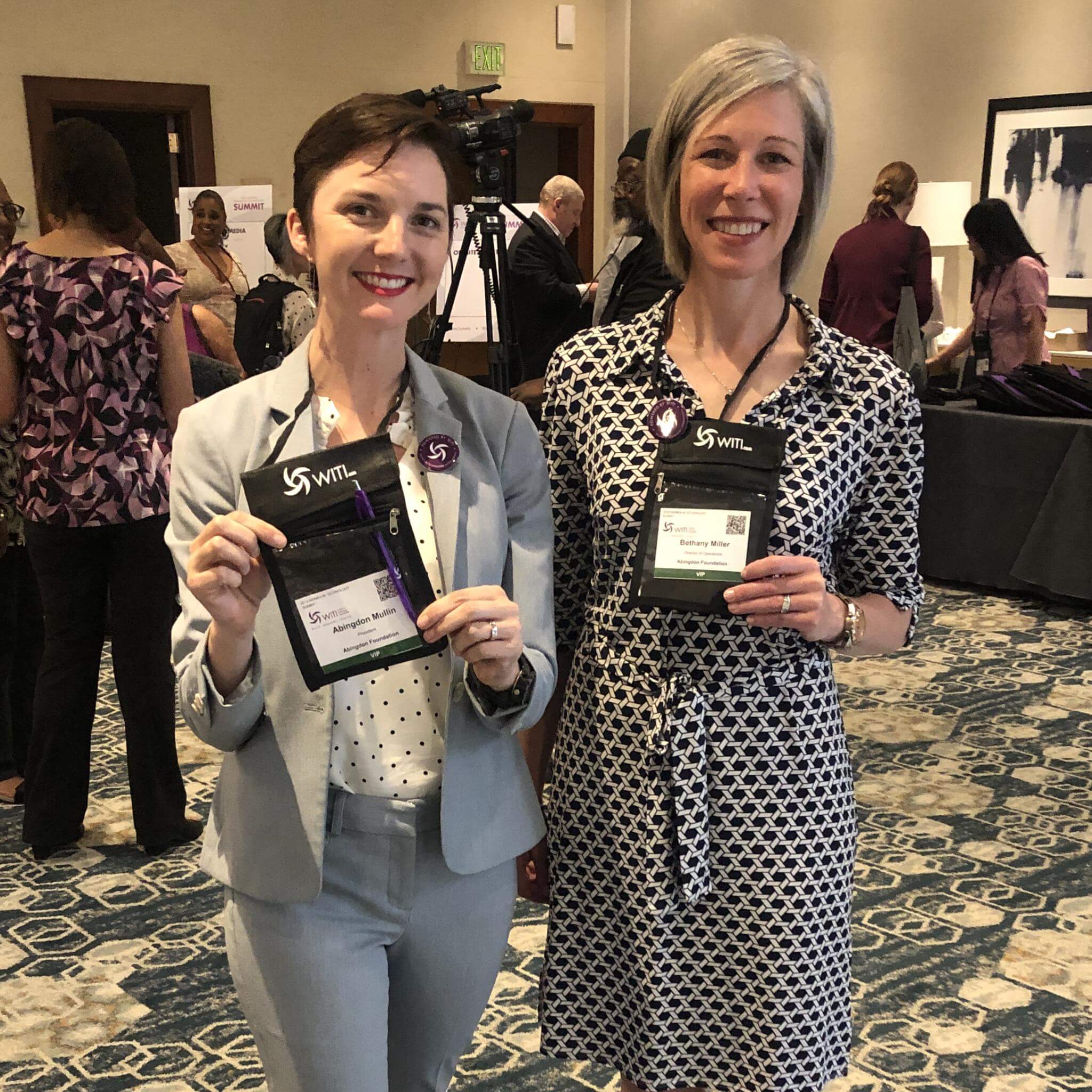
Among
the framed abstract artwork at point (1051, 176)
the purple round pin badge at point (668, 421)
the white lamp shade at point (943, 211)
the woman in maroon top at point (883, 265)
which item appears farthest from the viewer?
the white lamp shade at point (943, 211)

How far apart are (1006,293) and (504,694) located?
17.3 feet

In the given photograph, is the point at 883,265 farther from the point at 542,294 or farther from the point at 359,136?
the point at 359,136

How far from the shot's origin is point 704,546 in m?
1.28

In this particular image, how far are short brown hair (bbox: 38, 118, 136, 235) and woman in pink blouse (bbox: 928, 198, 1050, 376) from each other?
13.9 ft

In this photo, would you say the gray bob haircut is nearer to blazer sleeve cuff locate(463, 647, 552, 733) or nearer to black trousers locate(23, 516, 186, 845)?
blazer sleeve cuff locate(463, 647, 552, 733)

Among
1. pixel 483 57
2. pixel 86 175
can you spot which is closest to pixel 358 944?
pixel 86 175

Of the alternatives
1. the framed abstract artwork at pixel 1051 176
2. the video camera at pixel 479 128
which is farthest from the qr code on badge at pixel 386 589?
the framed abstract artwork at pixel 1051 176

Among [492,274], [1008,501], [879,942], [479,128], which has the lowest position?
[879,942]

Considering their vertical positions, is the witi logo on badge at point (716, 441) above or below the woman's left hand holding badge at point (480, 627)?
above

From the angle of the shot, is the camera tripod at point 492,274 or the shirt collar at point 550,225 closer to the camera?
the camera tripod at point 492,274

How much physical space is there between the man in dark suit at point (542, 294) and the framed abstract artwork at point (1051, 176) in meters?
3.18

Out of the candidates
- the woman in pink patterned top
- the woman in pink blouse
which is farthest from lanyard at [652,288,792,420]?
the woman in pink blouse

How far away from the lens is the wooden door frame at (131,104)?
7.45 meters

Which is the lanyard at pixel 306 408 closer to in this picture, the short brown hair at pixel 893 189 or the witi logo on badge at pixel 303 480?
the witi logo on badge at pixel 303 480
